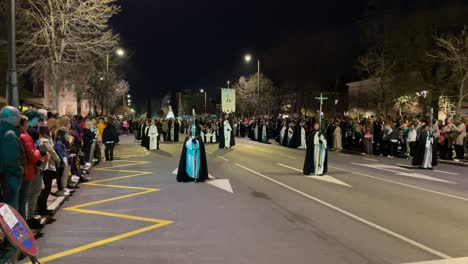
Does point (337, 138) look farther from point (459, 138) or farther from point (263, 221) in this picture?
point (263, 221)

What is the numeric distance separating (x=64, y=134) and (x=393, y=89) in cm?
3080

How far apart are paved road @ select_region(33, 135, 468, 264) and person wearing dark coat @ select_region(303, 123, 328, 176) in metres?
0.56

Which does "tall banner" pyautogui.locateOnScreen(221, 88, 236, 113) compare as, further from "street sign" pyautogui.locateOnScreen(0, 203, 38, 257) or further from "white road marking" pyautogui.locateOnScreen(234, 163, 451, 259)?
"street sign" pyautogui.locateOnScreen(0, 203, 38, 257)

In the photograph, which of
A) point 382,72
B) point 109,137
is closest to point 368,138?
point 109,137

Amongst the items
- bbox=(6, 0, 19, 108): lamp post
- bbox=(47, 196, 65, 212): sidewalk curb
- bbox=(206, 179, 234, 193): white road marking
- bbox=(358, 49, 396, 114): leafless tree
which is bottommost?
bbox=(206, 179, 234, 193): white road marking

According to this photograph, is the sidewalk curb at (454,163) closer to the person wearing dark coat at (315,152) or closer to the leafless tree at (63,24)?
the person wearing dark coat at (315,152)

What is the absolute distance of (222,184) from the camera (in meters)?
12.6

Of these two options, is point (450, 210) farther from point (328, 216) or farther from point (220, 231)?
point (220, 231)

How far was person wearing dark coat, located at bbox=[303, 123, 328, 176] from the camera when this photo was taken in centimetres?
1435

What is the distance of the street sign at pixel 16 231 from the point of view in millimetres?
→ 4734

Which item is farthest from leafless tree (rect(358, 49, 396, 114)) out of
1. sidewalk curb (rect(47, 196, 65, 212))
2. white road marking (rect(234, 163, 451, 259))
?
sidewalk curb (rect(47, 196, 65, 212))

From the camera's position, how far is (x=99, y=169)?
16438 millimetres

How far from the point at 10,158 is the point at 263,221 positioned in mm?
4273

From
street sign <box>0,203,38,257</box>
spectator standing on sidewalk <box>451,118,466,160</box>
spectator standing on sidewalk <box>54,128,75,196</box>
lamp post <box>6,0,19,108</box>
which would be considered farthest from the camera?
spectator standing on sidewalk <box>451,118,466,160</box>
